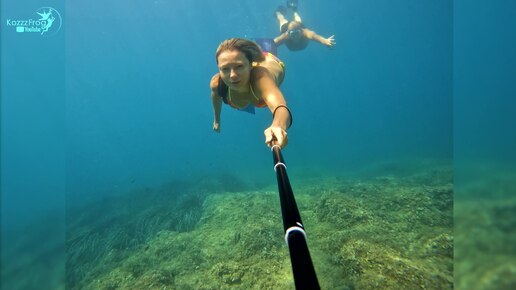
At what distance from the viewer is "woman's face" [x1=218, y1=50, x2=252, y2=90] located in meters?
3.07

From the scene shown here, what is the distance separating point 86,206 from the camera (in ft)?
41.0

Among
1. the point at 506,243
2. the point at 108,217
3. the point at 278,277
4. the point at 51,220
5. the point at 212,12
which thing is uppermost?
the point at 212,12

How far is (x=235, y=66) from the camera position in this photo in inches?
121

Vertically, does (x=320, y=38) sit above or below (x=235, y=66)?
above

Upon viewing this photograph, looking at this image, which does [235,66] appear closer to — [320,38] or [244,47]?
[244,47]

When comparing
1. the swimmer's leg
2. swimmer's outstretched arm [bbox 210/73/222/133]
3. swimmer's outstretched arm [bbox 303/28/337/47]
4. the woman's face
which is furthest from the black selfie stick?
the swimmer's leg

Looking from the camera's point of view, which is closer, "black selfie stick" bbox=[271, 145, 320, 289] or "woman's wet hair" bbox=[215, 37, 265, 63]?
"black selfie stick" bbox=[271, 145, 320, 289]

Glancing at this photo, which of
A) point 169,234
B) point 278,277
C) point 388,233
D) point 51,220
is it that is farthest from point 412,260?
point 51,220

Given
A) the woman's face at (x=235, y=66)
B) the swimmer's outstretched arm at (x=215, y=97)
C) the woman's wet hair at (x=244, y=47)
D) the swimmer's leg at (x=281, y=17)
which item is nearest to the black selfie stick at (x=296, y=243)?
the woman's face at (x=235, y=66)

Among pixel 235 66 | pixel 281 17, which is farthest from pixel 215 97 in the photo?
pixel 281 17

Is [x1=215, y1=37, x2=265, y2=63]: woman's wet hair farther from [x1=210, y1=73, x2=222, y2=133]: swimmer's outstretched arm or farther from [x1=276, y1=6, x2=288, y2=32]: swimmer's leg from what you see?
[x1=276, y1=6, x2=288, y2=32]: swimmer's leg

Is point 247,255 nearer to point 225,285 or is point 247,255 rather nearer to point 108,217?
point 225,285

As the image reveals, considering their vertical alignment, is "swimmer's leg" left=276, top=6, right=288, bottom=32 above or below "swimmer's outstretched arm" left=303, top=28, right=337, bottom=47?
above

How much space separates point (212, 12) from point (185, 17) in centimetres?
668
